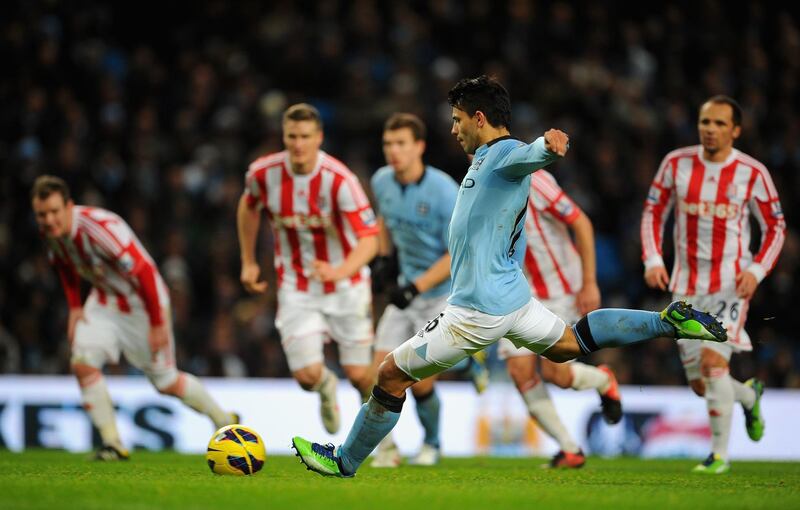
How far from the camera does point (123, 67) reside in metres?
16.5

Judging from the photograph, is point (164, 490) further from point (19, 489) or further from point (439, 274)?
point (439, 274)

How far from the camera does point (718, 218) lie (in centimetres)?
871

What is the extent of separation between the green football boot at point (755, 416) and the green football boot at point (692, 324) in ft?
9.41

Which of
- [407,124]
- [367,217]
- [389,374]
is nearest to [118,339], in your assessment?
[367,217]

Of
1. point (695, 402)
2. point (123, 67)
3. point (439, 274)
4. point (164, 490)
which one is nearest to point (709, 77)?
point (695, 402)

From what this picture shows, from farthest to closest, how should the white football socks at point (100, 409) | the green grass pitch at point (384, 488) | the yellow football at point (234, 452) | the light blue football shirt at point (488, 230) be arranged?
the white football socks at point (100, 409) < the yellow football at point (234, 452) < the light blue football shirt at point (488, 230) < the green grass pitch at point (384, 488)

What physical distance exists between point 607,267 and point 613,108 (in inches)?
104

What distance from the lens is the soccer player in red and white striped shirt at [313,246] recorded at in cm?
911

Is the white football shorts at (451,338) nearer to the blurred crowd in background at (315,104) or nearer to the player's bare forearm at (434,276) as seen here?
the player's bare forearm at (434,276)

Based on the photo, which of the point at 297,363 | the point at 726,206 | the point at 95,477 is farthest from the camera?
the point at 297,363

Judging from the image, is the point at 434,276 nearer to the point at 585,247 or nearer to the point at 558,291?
the point at 558,291

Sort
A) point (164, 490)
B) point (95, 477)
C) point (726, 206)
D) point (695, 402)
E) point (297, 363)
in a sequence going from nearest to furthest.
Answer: point (164, 490), point (95, 477), point (726, 206), point (297, 363), point (695, 402)

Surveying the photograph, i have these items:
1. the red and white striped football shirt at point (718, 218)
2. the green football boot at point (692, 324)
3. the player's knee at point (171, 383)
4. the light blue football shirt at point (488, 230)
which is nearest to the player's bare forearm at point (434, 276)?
the red and white striped football shirt at point (718, 218)

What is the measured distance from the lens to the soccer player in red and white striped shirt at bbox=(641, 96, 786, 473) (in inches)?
338
